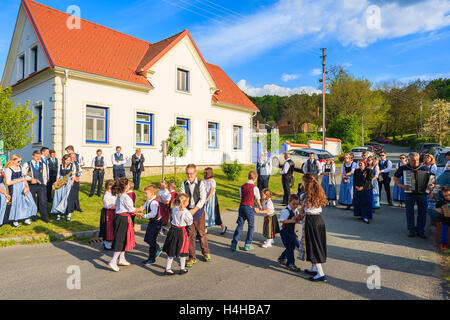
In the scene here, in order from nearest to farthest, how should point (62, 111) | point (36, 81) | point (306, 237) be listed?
point (306, 237) < point (62, 111) < point (36, 81)

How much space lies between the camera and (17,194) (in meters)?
7.99

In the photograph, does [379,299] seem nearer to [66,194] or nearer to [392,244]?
[392,244]

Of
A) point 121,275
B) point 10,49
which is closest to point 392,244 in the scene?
point 121,275

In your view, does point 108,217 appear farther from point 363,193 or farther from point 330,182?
point 330,182

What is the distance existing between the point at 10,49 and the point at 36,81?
5.04 metres

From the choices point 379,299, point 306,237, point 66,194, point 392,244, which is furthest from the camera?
point 66,194

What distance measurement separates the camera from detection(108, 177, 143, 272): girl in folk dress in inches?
209

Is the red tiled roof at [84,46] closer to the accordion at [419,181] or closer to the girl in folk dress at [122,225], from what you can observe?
the girl in folk dress at [122,225]

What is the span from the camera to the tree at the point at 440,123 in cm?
4372

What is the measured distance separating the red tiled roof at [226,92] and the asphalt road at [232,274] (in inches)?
627

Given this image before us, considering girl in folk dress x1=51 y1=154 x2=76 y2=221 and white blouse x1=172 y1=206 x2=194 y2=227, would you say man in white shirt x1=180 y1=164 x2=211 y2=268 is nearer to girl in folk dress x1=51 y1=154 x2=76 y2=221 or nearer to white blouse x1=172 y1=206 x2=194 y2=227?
white blouse x1=172 y1=206 x2=194 y2=227

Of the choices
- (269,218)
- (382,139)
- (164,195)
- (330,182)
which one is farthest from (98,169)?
(382,139)

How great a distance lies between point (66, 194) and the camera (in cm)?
873

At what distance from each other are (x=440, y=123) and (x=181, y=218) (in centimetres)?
5129
